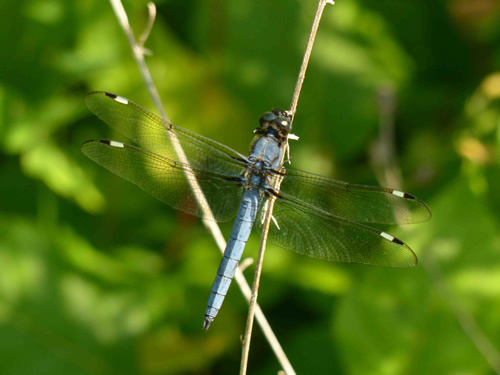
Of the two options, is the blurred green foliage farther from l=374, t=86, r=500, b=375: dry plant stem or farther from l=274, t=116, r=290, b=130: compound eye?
l=274, t=116, r=290, b=130: compound eye

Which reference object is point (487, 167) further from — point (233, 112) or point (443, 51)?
point (233, 112)

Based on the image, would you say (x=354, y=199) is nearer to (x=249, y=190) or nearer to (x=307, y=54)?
(x=249, y=190)

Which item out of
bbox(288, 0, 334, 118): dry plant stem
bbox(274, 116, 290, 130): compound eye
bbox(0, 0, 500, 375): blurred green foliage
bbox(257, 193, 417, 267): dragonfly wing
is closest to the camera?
bbox(288, 0, 334, 118): dry plant stem

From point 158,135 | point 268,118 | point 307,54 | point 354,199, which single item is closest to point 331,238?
point 354,199

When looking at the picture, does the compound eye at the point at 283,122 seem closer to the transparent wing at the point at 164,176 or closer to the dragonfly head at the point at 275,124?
the dragonfly head at the point at 275,124

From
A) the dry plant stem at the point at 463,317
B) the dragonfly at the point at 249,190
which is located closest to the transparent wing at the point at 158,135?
the dragonfly at the point at 249,190

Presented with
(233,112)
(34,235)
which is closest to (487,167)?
(233,112)

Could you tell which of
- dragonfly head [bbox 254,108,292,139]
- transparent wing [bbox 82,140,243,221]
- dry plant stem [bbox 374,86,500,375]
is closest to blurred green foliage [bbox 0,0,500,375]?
dry plant stem [bbox 374,86,500,375]
